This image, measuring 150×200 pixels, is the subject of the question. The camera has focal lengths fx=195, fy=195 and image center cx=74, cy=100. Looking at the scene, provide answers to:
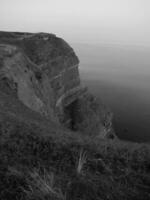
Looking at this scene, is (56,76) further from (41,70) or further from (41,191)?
(41,191)

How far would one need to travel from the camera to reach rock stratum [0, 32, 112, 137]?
3180cm

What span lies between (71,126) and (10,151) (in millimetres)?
40980

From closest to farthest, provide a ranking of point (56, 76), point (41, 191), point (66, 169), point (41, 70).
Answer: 1. point (41, 191)
2. point (66, 169)
3. point (41, 70)
4. point (56, 76)

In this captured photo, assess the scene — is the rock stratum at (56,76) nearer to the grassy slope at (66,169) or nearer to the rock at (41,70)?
the rock at (41,70)

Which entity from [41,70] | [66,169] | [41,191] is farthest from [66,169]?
[41,70]

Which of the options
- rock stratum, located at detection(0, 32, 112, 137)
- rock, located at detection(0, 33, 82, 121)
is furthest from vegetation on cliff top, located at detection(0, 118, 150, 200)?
rock stratum, located at detection(0, 32, 112, 137)

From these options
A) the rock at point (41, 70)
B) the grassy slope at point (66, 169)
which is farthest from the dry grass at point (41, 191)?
the rock at point (41, 70)

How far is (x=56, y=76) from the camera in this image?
44094 mm

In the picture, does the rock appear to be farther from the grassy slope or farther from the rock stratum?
the grassy slope

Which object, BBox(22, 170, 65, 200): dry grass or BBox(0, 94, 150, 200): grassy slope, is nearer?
BBox(22, 170, 65, 200): dry grass

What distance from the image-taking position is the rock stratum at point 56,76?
31.8 meters

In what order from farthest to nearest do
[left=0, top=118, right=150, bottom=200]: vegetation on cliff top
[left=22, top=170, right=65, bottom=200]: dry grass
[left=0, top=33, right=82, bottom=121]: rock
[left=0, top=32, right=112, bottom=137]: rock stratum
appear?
[left=0, top=32, right=112, bottom=137]: rock stratum < [left=0, top=33, right=82, bottom=121]: rock < [left=0, top=118, right=150, bottom=200]: vegetation on cliff top < [left=22, top=170, right=65, bottom=200]: dry grass

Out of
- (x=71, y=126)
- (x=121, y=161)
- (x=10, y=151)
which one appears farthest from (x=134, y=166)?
(x=71, y=126)

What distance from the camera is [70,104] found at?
159 feet
